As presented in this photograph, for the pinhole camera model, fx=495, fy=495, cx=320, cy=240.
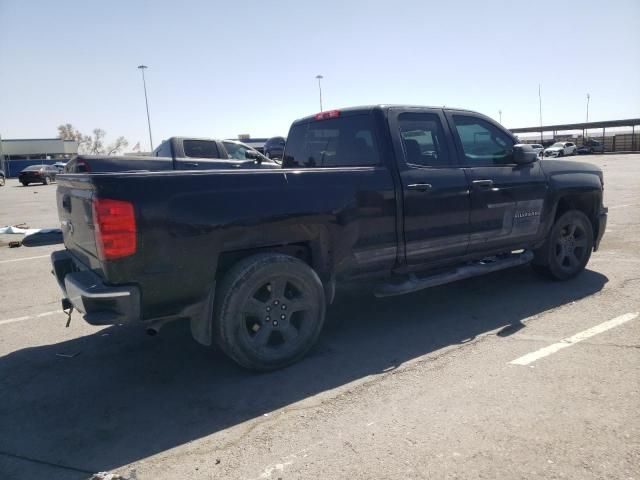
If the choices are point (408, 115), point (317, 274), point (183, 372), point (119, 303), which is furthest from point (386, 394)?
point (408, 115)

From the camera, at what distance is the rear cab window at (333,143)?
452cm

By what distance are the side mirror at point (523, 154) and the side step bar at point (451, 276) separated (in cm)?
101

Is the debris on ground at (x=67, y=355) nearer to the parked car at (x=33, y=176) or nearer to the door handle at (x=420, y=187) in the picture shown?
the door handle at (x=420, y=187)

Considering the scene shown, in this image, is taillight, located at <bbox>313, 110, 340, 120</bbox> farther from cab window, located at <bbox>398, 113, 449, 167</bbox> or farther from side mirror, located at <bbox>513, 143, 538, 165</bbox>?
side mirror, located at <bbox>513, 143, 538, 165</bbox>

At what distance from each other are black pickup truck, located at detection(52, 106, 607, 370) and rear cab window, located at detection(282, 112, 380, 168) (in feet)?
0.05

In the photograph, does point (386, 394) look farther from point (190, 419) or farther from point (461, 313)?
point (461, 313)

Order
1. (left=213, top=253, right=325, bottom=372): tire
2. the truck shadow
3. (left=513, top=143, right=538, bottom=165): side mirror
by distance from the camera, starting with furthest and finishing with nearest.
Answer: (left=513, top=143, right=538, bottom=165): side mirror < (left=213, top=253, right=325, bottom=372): tire < the truck shadow

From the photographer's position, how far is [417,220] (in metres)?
4.39

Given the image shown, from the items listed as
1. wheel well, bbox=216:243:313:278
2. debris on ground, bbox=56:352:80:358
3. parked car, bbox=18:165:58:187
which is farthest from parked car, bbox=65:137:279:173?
parked car, bbox=18:165:58:187

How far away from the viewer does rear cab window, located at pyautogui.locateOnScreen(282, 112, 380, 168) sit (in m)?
4.52

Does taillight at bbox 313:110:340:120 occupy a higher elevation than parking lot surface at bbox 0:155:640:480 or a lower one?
higher

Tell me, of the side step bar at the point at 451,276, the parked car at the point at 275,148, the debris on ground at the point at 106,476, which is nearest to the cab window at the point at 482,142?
the side step bar at the point at 451,276

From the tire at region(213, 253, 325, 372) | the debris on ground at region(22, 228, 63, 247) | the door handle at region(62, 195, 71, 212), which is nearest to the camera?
the tire at region(213, 253, 325, 372)

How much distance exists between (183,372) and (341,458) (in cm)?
167
